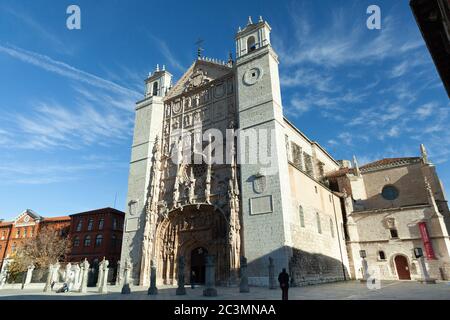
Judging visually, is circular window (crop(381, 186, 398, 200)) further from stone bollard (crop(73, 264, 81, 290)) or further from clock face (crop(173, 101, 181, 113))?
stone bollard (crop(73, 264, 81, 290))

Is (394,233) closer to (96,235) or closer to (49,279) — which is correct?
(49,279)

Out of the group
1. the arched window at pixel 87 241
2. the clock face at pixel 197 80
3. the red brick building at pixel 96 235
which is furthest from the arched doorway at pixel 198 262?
the arched window at pixel 87 241

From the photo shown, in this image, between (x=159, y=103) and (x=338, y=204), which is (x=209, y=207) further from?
(x=338, y=204)

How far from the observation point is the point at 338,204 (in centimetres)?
2988

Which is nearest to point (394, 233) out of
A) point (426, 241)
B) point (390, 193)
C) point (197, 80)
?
point (426, 241)

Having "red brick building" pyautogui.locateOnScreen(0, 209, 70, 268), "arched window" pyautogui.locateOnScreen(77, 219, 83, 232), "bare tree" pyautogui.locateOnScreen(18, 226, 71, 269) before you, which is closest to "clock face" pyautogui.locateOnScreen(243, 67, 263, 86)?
"arched window" pyautogui.locateOnScreen(77, 219, 83, 232)

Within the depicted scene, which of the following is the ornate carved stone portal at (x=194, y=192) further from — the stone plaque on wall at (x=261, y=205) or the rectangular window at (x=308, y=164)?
the rectangular window at (x=308, y=164)

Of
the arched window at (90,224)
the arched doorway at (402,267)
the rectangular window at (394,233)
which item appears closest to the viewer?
the arched doorway at (402,267)

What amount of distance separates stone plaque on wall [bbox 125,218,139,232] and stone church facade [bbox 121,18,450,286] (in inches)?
3.6

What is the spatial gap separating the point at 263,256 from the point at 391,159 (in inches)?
954

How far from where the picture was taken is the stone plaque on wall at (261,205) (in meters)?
18.8

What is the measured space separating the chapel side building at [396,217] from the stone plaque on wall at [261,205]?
46.0 feet

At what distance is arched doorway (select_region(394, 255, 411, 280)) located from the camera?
83.4 feet

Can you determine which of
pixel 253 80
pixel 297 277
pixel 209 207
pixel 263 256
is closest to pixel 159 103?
pixel 253 80
